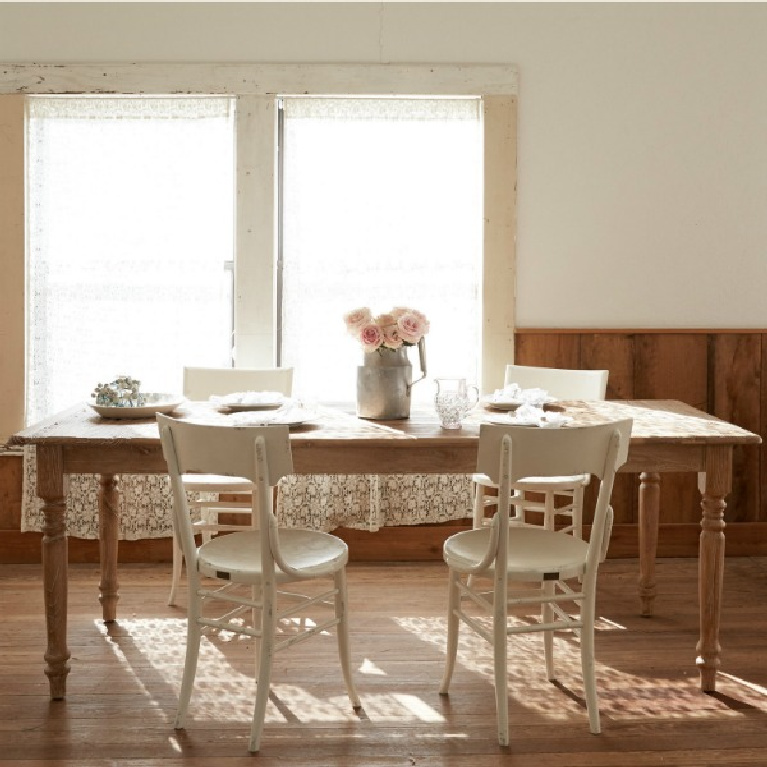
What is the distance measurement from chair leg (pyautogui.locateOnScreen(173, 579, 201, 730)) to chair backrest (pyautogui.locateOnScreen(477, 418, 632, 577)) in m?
0.84

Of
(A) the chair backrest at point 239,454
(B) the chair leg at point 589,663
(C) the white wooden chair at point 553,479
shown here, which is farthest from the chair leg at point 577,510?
(A) the chair backrest at point 239,454

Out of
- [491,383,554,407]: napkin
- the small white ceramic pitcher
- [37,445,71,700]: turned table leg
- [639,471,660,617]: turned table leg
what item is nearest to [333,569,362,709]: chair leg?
the small white ceramic pitcher

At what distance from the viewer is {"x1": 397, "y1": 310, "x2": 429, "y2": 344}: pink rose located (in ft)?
9.70

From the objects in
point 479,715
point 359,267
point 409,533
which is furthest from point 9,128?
point 479,715

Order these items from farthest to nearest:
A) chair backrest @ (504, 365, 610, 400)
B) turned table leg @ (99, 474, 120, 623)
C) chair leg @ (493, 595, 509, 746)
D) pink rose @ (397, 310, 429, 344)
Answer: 1. chair backrest @ (504, 365, 610, 400)
2. turned table leg @ (99, 474, 120, 623)
3. pink rose @ (397, 310, 429, 344)
4. chair leg @ (493, 595, 509, 746)

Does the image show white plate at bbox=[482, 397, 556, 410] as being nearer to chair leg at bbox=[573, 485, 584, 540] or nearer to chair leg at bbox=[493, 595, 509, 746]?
chair leg at bbox=[573, 485, 584, 540]

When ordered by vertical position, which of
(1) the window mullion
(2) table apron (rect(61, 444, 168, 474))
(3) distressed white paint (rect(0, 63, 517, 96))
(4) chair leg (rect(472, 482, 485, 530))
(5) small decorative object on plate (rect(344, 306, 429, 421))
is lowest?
(4) chair leg (rect(472, 482, 485, 530))

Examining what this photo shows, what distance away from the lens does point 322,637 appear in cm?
326

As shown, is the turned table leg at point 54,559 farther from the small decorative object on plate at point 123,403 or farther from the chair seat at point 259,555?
the chair seat at point 259,555

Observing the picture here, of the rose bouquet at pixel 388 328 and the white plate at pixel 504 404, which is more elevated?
the rose bouquet at pixel 388 328

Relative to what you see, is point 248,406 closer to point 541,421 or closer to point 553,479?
point 541,421

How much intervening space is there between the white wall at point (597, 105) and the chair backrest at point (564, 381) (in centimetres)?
52

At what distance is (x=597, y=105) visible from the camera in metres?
4.25

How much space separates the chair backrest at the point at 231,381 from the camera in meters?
3.71
